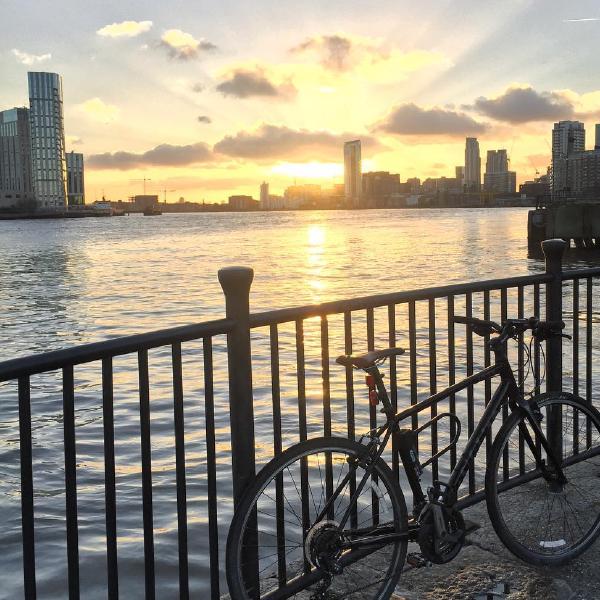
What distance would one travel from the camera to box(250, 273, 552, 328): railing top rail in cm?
362

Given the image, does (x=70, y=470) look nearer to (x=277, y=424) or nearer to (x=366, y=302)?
(x=277, y=424)

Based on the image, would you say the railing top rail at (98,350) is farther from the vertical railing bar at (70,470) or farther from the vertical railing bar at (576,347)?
the vertical railing bar at (576,347)

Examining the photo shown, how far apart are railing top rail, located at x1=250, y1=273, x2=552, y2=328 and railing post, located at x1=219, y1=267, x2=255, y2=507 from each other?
0.37 feet

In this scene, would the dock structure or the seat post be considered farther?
the dock structure

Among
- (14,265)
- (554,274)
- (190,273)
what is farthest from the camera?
(14,265)

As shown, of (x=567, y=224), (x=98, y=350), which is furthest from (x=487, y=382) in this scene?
(x=567, y=224)

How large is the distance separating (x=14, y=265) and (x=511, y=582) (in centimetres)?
5676

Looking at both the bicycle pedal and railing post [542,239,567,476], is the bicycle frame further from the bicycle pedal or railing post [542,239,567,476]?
railing post [542,239,567,476]

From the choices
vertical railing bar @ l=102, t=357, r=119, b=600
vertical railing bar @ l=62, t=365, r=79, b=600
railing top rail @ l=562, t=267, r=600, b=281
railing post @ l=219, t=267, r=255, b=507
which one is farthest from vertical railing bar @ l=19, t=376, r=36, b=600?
railing top rail @ l=562, t=267, r=600, b=281

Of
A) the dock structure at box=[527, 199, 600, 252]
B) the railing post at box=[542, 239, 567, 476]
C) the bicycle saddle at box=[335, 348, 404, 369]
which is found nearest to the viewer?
the bicycle saddle at box=[335, 348, 404, 369]

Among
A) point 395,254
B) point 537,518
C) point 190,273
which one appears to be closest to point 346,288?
point 190,273

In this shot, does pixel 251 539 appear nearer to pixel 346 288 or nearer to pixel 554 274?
pixel 554 274

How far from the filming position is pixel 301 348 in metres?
3.91

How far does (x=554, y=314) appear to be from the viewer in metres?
5.21
